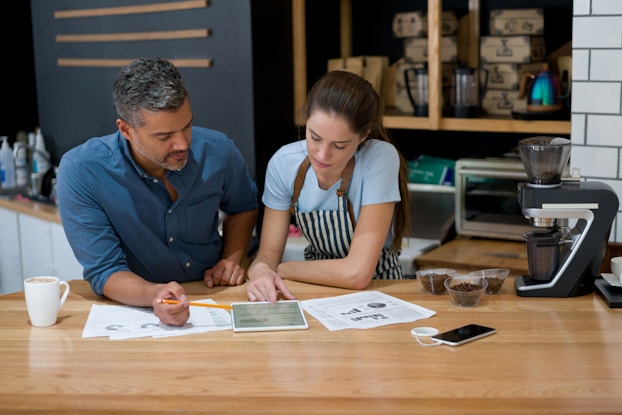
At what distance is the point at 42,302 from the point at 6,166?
10.0ft

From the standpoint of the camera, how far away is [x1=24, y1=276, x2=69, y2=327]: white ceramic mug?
2.22m

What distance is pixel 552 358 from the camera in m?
1.96

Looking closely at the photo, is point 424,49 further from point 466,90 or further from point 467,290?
point 467,290

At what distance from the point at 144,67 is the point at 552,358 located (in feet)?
4.30

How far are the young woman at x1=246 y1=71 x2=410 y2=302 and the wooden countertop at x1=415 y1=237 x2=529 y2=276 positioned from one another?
0.71m

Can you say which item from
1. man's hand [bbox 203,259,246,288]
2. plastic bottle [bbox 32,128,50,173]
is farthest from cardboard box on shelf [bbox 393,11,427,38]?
plastic bottle [bbox 32,128,50,173]

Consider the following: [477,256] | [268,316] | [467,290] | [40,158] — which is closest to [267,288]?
[268,316]

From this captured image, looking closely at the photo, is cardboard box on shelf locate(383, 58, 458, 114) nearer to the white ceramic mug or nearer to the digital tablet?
the digital tablet

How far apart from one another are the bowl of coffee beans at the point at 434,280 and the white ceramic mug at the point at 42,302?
3.24 ft

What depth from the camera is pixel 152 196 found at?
2561 millimetres

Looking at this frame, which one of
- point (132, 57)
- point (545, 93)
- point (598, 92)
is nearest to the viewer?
point (598, 92)

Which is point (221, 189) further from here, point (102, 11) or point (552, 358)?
point (102, 11)

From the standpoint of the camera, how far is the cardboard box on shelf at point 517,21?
3.71 m

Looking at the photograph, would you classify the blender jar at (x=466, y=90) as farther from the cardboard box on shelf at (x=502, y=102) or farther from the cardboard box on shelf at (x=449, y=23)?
the cardboard box on shelf at (x=449, y=23)
